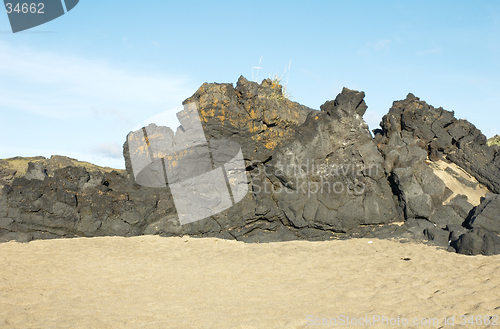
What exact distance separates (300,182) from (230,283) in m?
3.96

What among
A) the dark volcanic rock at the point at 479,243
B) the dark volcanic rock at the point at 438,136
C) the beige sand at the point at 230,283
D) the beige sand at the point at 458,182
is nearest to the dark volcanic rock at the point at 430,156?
the dark volcanic rock at the point at 438,136

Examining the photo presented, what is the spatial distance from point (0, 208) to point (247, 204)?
6.88 m

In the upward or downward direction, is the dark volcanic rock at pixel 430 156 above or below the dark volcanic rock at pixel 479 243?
above

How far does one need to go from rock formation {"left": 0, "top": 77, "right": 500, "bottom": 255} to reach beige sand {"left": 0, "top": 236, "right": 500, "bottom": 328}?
60 cm

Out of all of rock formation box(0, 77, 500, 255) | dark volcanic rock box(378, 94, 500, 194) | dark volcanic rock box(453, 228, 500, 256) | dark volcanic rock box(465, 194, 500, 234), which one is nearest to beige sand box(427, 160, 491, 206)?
rock formation box(0, 77, 500, 255)

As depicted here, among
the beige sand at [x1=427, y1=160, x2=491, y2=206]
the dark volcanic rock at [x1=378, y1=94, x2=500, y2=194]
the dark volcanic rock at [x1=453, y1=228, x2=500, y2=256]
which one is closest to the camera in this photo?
the dark volcanic rock at [x1=453, y1=228, x2=500, y2=256]

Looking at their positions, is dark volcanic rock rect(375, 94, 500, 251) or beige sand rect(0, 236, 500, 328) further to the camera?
dark volcanic rock rect(375, 94, 500, 251)

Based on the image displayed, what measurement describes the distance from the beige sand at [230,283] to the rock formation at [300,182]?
60 cm

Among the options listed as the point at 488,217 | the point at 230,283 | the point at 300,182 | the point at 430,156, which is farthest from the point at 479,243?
the point at 230,283

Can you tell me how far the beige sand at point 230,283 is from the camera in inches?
227

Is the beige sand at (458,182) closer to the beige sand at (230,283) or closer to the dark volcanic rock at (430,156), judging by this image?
the dark volcanic rock at (430,156)

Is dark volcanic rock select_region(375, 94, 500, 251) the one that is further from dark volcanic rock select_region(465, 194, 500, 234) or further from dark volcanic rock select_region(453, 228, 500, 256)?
dark volcanic rock select_region(453, 228, 500, 256)

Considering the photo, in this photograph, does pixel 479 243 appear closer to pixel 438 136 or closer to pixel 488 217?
pixel 488 217

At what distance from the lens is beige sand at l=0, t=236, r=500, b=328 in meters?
5.76
